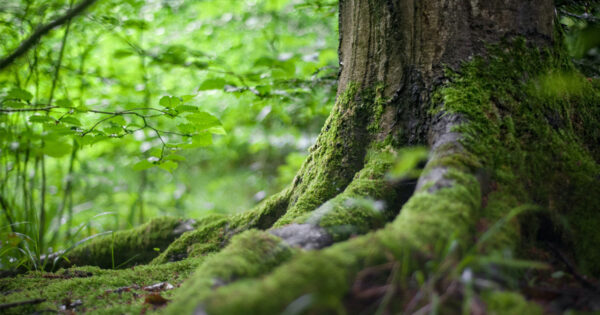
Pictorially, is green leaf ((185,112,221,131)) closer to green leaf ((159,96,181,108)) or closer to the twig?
green leaf ((159,96,181,108))

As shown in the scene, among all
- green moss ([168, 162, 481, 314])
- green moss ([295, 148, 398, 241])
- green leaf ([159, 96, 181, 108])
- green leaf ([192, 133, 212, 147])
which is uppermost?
green leaf ([159, 96, 181, 108])

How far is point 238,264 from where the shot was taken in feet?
3.78

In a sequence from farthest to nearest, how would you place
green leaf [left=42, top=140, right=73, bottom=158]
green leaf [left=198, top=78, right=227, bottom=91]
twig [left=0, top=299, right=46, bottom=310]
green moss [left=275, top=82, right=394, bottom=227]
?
green leaf [left=198, top=78, right=227, bottom=91], green moss [left=275, top=82, right=394, bottom=227], green leaf [left=42, top=140, right=73, bottom=158], twig [left=0, top=299, right=46, bottom=310]

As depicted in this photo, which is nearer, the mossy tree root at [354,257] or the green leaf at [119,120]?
the mossy tree root at [354,257]

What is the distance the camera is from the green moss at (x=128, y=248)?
9.33 feet

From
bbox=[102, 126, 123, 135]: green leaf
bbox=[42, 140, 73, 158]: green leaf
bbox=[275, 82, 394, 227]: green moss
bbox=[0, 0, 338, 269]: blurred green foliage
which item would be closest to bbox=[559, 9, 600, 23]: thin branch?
bbox=[275, 82, 394, 227]: green moss

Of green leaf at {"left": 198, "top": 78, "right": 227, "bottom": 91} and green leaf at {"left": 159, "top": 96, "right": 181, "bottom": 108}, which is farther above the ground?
green leaf at {"left": 198, "top": 78, "right": 227, "bottom": 91}

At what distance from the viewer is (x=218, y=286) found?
107 centimetres

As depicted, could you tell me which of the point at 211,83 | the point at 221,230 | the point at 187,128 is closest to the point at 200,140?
the point at 187,128

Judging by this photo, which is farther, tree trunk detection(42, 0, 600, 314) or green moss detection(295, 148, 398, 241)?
green moss detection(295, 148, 398, 241)

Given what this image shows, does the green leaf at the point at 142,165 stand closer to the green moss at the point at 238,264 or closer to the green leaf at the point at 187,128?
the green leaf at the point at 187,128

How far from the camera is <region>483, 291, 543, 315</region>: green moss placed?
0.86 metres

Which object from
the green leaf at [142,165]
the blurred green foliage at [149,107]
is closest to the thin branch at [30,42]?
the blurred green foliage at [149,107]

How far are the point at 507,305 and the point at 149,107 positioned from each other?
6.19 feet
